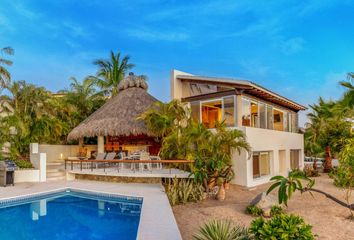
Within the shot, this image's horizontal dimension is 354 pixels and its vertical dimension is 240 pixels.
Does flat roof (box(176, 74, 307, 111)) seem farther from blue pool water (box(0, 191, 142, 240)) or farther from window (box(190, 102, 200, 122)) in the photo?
blue pool water (box(0, 191, 142, 240))

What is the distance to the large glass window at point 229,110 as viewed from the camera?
15.5 meters

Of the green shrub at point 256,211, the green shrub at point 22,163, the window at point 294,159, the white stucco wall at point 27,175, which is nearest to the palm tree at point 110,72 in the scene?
the green shrub at point 22,163

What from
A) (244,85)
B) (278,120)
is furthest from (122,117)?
(278,120)

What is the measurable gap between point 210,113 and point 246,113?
2.09 meters

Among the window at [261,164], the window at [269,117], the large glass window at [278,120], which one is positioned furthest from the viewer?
the large glass window at [278,120]

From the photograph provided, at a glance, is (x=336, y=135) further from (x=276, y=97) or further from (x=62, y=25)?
(x=62, y=25)

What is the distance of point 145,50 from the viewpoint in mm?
30016

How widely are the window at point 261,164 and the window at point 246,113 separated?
184 centimetres

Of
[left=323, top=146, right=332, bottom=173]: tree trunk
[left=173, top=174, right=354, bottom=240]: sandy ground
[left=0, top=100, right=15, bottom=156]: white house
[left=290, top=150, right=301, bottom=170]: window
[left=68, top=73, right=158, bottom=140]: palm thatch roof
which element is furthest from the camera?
[left=323, top=146, right=332, bottom=173]: tree trunk

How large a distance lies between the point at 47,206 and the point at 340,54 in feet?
80.1

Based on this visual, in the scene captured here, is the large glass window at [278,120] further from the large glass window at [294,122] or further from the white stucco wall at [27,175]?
the white stucco wall at [27,175]

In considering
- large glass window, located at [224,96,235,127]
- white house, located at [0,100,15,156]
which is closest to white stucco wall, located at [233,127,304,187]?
large glass window, located at [224,96,235,127]

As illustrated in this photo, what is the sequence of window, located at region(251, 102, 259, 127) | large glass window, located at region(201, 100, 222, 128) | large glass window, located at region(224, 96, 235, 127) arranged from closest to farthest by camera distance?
large glass window, located at region(224, 96, 235, 127)
large glass window, located at region(201, 100, 222, 128)
window, located at region(251, 102, 259, 127)

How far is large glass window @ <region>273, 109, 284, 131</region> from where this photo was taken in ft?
66.3
